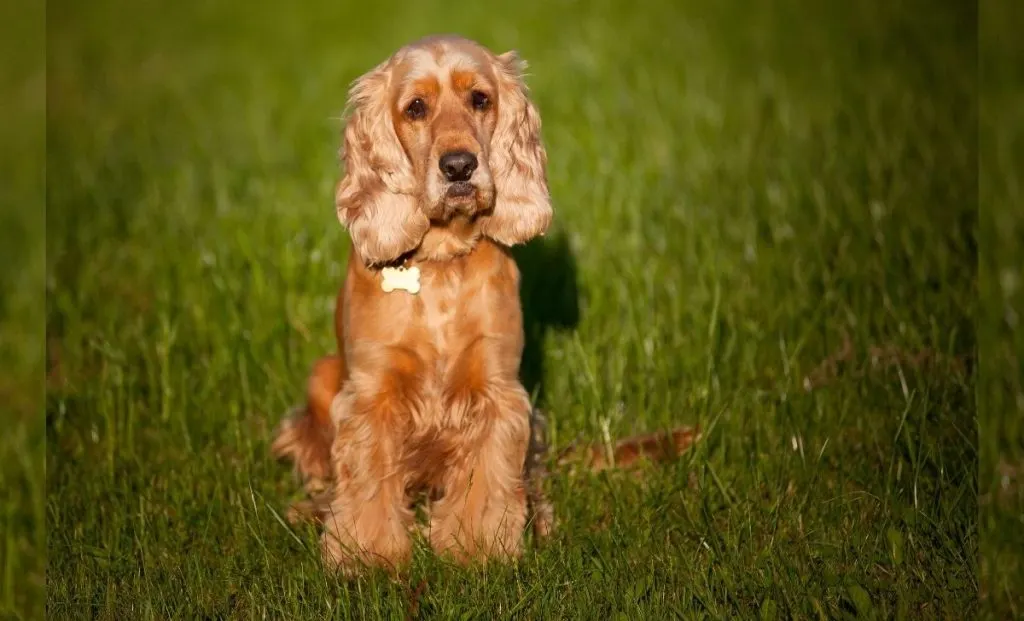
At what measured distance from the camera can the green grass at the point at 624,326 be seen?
3.93 metres

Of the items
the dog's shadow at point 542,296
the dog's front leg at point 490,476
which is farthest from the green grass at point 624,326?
the dog's front leg at point 490,476

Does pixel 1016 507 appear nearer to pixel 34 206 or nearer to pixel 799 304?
pixel 799 304

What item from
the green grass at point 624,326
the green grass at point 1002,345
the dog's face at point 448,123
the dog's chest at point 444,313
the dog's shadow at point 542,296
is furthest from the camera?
the dog's shadow at point 542,296

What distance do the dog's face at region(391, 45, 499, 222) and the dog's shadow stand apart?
53.2 inches

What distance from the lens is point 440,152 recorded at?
4051mm

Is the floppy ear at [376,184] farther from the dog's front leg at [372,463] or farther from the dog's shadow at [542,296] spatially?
the dog's shadow at [542,296]

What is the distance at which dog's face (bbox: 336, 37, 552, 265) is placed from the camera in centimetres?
409

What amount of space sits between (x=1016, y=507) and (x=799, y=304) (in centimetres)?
196

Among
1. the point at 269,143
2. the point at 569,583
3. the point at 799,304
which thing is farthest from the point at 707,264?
the point at 269,143

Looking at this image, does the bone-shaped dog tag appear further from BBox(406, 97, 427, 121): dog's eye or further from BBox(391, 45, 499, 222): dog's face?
BBox(406, 97, 427, 121): dog's eye

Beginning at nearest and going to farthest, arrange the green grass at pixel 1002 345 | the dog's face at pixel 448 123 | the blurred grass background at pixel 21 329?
the green grass at pixel 1002 345 → the dog's face at pixel 448 123 → the blurred grass background at pixel 21 329

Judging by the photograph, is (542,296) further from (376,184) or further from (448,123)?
(448,123)

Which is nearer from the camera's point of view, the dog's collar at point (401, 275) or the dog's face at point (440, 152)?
the dog's face at point (440, 152)

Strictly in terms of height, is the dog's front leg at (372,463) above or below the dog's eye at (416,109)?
below
